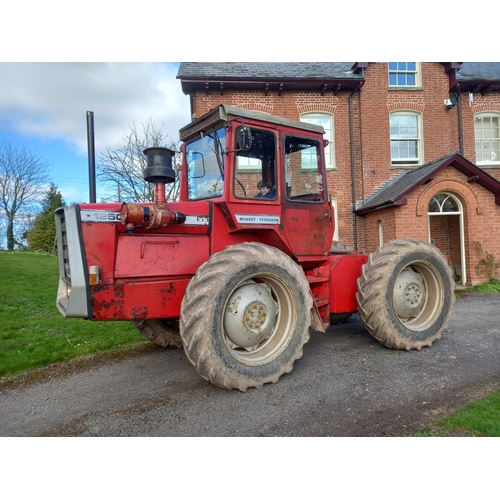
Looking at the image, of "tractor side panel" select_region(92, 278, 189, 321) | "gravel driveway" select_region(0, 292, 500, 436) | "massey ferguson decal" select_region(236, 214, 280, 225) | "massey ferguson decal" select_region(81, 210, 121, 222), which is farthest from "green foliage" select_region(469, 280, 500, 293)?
"massey ferguson decal" select_region(81, 210, 121, 222)

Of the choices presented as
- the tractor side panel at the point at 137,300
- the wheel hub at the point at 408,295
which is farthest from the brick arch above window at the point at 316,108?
the tractor side panel at the point at 137,300

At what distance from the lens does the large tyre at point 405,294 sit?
15.7 feet

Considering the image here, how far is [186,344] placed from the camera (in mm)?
3465

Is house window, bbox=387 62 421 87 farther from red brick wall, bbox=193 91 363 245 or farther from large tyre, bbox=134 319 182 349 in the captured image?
large tyre, bbox=134 319 182 349

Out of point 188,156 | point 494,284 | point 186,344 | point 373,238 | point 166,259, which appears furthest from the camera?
point 373,238

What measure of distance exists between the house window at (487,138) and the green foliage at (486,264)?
3.90 metres

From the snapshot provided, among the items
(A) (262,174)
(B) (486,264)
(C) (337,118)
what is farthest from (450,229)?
(A) (262,174)

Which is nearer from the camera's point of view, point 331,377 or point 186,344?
point 186,344

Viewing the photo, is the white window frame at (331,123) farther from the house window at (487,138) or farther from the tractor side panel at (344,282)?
the tractor side panel at (344,282)

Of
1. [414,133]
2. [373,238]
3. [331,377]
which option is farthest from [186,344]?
[414,133]

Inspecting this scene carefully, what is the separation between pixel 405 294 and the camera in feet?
16.9

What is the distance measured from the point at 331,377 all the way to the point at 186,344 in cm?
174

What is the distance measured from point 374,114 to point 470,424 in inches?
490

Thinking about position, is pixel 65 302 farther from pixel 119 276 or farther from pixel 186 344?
pixel 186 344
